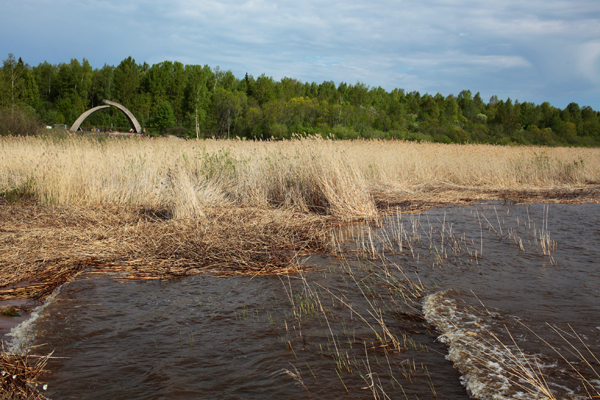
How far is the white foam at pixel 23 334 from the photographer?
2.65 meters

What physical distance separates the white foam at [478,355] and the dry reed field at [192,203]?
6.84ft

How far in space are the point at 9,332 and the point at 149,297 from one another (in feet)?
3.66

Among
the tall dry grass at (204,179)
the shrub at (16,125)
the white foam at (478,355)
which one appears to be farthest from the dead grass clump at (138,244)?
the shrub at (16,125)

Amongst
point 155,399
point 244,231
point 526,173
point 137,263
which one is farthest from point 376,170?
point 155,399

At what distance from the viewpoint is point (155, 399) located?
7.19 ft

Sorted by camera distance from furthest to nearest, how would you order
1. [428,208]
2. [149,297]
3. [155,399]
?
[428,208] → [149,297] → [155,399]

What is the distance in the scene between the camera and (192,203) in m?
6.32

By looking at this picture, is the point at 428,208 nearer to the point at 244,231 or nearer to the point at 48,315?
the point at 244,231

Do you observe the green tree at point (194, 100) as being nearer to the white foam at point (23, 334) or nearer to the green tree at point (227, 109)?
the green tree at point (227, 109)

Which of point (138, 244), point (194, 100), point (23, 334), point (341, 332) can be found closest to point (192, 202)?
point (138, 244)

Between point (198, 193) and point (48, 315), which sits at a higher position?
point (198, 193)

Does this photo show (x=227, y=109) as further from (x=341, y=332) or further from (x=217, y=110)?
(x=341, y=332)

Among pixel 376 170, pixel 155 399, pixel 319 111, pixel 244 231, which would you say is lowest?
pixel 155 399

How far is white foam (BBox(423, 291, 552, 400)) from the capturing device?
7.52 ft
